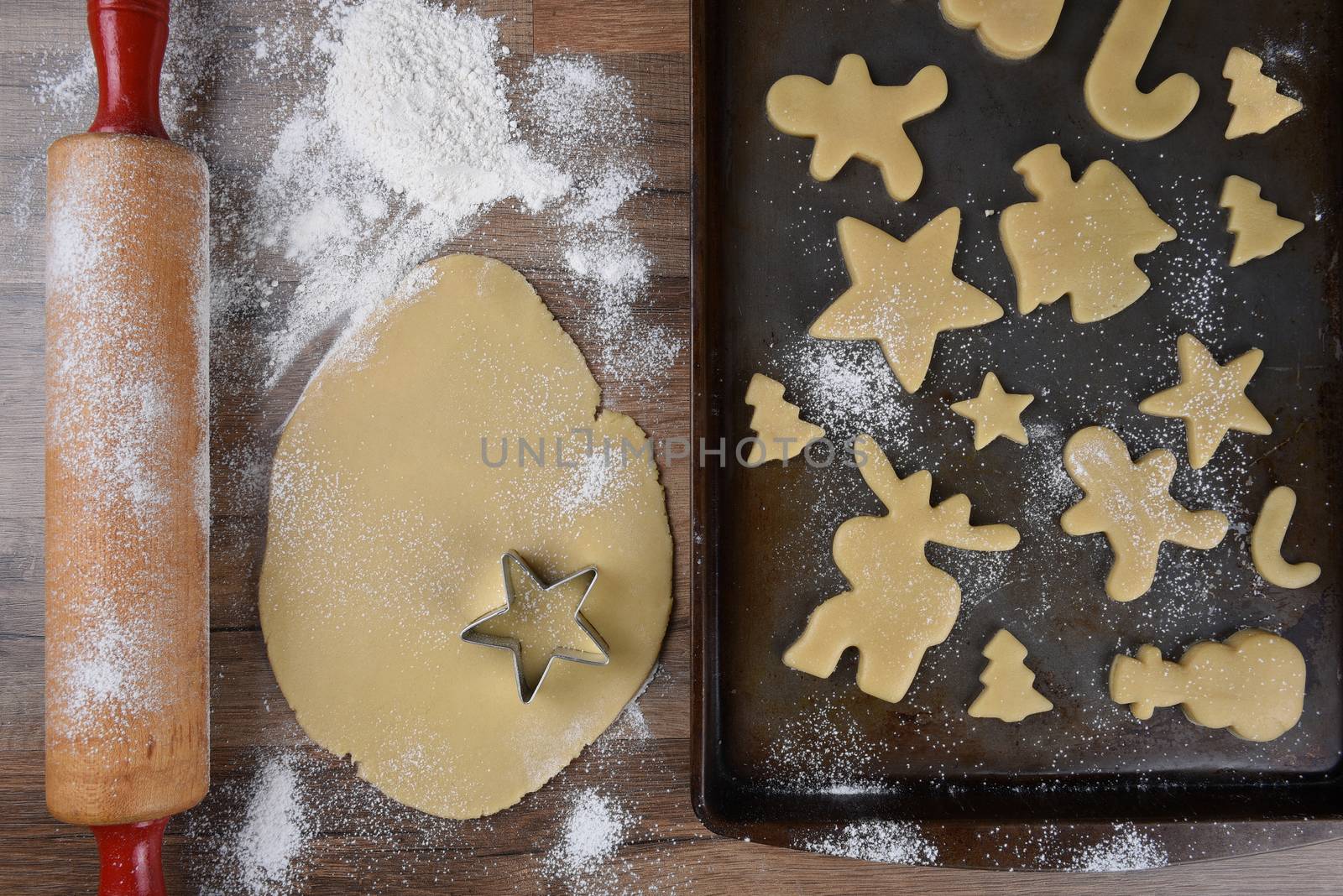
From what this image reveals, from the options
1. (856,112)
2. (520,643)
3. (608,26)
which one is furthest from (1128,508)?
(608,26)

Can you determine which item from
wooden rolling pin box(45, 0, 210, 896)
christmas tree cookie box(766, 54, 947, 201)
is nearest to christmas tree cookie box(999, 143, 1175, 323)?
christmas tree cookie box(766, 54, 947, 201)

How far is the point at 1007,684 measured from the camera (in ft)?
2.74

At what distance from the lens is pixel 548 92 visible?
87 cm

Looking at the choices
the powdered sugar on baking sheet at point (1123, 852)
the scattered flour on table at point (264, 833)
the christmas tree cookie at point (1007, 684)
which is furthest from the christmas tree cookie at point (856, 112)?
the scattered flour on table at point (264, 833)

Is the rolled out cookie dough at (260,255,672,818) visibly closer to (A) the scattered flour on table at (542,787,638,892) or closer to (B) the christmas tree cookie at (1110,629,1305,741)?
(A) the scattered flour on table at (542,787,638,892)

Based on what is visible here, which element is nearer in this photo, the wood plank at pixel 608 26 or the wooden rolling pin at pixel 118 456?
the wooden rolling pin at pixel 118 456

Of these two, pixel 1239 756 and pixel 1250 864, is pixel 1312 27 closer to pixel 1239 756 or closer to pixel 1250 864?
pixel 1239 756

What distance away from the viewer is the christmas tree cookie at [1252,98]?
2.73ft

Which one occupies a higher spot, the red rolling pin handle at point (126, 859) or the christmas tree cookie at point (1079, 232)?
the christmas tree cookie at point (1079, 232)

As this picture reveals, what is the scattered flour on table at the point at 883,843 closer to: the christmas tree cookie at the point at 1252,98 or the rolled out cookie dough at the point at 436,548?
the rolled out cookie dough at the point at 436,548

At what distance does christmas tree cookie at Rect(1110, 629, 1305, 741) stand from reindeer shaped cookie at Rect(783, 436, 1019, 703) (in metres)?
0.22

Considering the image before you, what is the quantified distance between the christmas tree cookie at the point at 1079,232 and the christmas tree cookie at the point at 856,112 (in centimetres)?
13

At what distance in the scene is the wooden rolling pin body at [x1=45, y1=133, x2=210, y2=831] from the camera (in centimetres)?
74

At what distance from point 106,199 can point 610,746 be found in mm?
775
